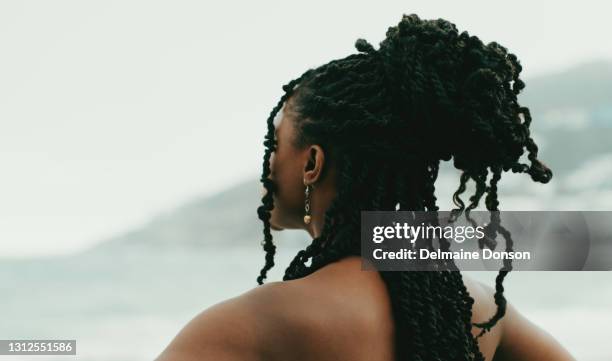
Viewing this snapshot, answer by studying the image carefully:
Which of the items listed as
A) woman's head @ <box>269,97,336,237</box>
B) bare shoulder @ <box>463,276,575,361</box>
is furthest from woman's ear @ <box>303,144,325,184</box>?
bare shoulder @ <box>463,276,575,361</box>

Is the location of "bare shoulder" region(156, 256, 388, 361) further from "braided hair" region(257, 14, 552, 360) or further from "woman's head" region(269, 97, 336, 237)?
"woman's head" region(269, 97, 336, 237)

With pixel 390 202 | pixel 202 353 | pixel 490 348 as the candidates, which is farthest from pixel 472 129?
pixel 202 353

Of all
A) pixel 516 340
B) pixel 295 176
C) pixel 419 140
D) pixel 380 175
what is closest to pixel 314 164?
pixel 295 176

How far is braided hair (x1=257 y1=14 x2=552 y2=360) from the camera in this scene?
207cm

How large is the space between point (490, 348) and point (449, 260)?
1.14 ft

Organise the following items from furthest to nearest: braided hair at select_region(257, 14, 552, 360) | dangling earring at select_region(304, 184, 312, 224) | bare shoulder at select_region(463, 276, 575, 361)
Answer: bare shoulder at select_region(463, 276, 575, 361)
dangling earring at select_region(304, 184, 312, 224)
braided hair at select_region(257, 14, 552, 360)

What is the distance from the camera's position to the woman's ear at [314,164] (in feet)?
7.03

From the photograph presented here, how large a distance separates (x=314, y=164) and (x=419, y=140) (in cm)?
29

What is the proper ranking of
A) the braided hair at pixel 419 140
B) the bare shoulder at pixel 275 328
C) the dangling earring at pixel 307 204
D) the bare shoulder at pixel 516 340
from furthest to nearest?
the bare shoulder at pixel 516 340 → the dangling earring at pixel 307 204 → the braided hair at pixel 419 140 → the bare shoulder at pixel 275 328

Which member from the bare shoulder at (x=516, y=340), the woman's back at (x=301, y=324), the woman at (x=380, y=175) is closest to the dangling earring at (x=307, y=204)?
the woman at (x=380, y=175)

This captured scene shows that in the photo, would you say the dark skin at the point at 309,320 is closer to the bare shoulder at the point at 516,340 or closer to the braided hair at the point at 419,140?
the braided hair at the point at 419,140

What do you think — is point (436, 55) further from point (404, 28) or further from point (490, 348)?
point (490, 348)

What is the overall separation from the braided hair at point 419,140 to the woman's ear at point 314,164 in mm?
22

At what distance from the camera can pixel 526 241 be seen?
7.98 ft
